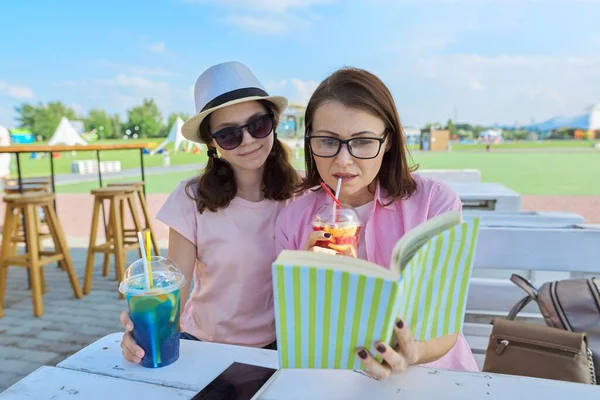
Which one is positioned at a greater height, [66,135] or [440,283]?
[66,135]

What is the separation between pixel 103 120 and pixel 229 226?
57.6 meters

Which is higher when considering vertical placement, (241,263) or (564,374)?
(241,263)

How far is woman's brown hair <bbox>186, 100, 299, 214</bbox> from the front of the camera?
173cm

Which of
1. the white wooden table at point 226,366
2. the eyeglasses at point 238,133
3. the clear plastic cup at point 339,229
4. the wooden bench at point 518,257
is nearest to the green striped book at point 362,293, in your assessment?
the white wooden table at point 226,366

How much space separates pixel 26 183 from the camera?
5.93m

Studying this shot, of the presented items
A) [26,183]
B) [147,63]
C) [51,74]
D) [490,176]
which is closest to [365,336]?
[26,183]

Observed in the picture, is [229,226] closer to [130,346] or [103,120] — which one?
[130,346]

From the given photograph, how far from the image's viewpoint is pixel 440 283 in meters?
0.83

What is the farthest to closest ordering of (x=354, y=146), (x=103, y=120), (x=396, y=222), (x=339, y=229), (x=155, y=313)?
(x=103, y=120)
(x=396, y=222)
(x=354, y=146)
(x=339, y=229)
(x=155, y=313)

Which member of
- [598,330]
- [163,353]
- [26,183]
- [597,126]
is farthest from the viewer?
[597,126]

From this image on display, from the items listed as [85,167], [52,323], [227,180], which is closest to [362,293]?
[227,180]

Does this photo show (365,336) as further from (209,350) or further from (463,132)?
(463,132)

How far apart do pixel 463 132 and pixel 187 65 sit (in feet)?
86.5

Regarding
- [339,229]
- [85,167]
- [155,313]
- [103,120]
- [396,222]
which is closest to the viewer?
[155,313]
